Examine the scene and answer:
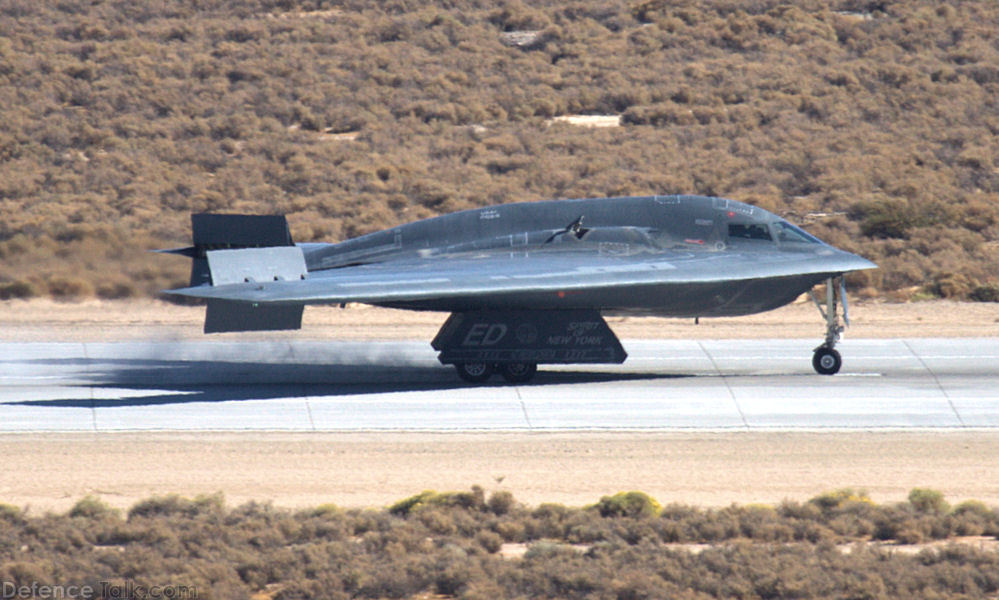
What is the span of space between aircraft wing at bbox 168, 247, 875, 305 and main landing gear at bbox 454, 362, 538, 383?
58.3 inches

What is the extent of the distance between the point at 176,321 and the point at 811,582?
22.0 m

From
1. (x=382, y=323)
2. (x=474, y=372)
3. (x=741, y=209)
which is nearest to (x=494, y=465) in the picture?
(x=474, y=372)

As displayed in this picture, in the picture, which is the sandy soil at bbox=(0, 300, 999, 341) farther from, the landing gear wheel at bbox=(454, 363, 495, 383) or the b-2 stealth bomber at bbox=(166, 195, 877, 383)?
the landing gear wheel at bbox=(454, 363, 495, 383)

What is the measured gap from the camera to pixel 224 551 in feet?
37.7

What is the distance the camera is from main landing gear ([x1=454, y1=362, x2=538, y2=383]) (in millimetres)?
21844

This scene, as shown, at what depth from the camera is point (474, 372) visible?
2188 centimetres

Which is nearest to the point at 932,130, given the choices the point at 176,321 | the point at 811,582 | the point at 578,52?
the point at 578,52

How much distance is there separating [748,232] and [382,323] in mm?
11045

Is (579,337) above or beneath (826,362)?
above

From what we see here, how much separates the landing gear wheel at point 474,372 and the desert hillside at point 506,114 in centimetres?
1674

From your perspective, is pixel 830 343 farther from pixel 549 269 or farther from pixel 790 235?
pixel 549 269

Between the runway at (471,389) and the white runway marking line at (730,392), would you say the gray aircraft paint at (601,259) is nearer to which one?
the white runway marking line at (730,392)

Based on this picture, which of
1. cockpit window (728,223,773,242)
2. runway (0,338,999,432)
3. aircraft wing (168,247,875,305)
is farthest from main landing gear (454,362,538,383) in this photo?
cockpit window (728,223,773,242)

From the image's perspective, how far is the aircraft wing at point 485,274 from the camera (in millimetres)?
18938
